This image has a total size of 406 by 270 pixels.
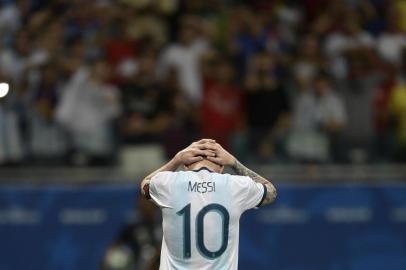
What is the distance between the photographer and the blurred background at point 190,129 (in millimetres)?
13312

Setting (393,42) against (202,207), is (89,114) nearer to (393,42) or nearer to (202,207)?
(393,42)

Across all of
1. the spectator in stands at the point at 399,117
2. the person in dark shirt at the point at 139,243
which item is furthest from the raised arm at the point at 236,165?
the spectator in stands at the point at 399,117

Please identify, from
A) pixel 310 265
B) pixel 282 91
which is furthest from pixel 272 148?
pixel 310 265

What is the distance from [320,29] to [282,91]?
4.32ft

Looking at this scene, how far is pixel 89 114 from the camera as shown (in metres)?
13.3

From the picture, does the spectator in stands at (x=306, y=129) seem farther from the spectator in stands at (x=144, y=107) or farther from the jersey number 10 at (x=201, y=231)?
the jersey number 10 at (x=201, y=231)

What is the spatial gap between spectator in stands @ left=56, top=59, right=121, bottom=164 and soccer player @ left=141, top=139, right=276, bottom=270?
206 inches

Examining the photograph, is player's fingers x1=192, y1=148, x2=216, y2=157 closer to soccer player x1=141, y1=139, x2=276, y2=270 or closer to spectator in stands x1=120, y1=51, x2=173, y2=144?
soccer player x1=141, y1=139, x2=276, y2=270

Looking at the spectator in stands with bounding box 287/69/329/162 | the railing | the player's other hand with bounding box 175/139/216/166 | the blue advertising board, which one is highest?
the player's other hand with bounding box 175/139/216/166

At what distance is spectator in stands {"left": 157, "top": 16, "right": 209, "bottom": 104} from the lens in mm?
13727

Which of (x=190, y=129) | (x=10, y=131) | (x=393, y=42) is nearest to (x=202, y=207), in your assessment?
(x=190, y=129)

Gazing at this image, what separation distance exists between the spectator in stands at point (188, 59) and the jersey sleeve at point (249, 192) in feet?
17.9

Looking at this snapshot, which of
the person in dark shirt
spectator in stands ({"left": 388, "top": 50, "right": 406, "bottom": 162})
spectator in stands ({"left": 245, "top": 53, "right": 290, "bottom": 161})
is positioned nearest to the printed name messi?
the person in dark shirt

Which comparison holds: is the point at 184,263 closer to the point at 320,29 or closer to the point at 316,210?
the point at 316,210
